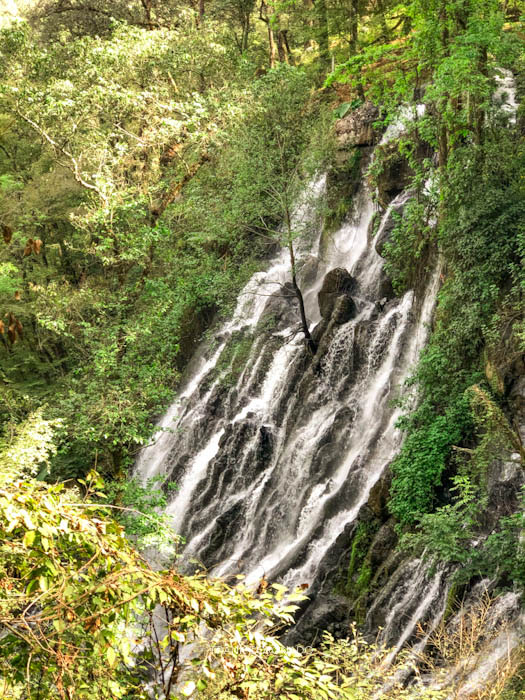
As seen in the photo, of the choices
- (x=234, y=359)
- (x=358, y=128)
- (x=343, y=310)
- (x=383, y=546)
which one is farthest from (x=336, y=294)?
(x=383, y=546)

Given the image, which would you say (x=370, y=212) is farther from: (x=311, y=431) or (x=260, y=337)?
(x=311, y=431)

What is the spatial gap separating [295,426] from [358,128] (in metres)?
10.5

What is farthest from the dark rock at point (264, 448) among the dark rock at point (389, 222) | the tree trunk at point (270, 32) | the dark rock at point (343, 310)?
the tree trunk at point (270, 32)

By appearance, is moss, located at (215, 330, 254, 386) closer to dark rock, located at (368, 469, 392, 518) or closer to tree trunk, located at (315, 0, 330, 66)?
dark rock, located at (368, 469, 392, 518)

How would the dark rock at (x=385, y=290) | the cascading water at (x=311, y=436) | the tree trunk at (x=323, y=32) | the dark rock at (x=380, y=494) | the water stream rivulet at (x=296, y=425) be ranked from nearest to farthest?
the dark rock at (x=380, y=494) → the cascading water at (x=311, y=436) → the water stream rivulet at (x=296, y=425) → the dark rock at (x=385, y=290) → the tree trunk at (x=323, y=32)

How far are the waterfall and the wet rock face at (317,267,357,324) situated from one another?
274 mm

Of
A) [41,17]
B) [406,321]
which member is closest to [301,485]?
[406,321]

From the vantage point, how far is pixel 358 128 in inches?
741

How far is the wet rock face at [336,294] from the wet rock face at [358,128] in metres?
5.01

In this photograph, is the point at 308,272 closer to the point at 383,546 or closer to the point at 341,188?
the point at 341,188

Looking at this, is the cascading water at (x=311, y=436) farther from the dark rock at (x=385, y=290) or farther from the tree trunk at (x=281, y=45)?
the tree trunk at (x=281, y=45)

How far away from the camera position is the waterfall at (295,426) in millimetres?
12148

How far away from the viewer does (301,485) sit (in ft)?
42.8

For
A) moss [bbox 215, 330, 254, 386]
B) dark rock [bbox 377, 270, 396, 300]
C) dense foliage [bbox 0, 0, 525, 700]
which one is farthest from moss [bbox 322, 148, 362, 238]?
moss [bbox 215, 330, 254, 386]
